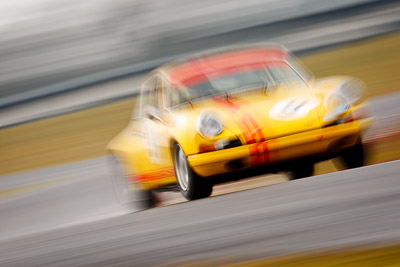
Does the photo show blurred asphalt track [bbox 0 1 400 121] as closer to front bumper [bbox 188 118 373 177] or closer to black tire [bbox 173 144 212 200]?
black tire [bbox 173 144 212 200]

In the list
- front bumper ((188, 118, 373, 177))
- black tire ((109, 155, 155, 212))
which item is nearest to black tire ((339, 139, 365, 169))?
Answer: front bumper ((188, 118, 373, 177))

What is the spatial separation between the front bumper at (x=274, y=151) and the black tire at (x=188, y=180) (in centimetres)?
11

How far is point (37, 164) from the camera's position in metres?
15.6

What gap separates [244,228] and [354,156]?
2.25 metres

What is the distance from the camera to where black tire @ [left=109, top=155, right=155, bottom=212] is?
→ 7150 millimetres

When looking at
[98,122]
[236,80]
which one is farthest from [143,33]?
[236,80]

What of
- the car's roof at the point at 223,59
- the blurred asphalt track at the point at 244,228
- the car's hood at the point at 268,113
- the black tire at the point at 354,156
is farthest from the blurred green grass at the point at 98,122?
the blurred asphalt track at the point at 244,228

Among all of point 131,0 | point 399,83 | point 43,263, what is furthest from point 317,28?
point 43,263

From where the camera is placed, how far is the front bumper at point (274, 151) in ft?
18.3

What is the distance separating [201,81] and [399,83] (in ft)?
30.3

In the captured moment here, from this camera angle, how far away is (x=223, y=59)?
6605mm

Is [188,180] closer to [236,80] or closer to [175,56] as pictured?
[236,80]

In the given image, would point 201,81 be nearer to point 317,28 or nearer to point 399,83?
point 399,83

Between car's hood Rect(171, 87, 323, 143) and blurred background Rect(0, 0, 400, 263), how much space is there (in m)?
7.07
